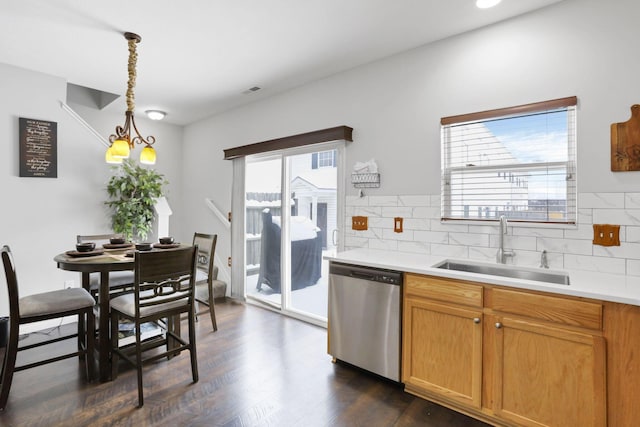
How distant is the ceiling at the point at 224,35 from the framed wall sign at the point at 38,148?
568 mm

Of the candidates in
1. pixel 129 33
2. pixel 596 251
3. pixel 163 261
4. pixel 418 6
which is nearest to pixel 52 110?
pixel 129 33

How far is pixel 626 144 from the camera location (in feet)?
6.43

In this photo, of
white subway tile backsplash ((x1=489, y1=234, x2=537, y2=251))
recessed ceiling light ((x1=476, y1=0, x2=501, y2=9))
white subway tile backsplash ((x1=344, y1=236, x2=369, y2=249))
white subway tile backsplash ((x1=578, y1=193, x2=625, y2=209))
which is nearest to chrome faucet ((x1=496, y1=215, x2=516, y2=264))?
white subway tile backsplash ((x1=489, y1=234, x2=537, y2=251))

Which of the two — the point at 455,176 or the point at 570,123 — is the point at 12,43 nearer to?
the point at 455,176

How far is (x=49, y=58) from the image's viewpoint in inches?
121

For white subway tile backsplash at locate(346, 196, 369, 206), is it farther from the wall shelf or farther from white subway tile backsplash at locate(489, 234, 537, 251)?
white subway tile backsplash at locate(489, 234, 537, 251)

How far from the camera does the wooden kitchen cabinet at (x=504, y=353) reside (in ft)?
5.37

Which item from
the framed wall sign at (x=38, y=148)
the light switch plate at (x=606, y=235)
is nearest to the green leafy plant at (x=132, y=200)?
the framed wall sign at (x=38, y=148)

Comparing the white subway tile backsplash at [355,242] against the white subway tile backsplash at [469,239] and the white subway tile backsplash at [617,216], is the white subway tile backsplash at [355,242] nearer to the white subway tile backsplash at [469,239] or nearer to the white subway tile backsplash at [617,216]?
the white subway tile backsplash at [469,239]

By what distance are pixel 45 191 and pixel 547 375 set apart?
15.2 ft

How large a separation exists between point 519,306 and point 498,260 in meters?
0.56

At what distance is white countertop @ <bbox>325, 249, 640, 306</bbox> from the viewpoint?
159 cm

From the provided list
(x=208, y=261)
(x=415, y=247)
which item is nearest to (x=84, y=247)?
(x=208, y=261)

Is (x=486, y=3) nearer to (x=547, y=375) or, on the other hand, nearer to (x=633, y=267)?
(x=633, y=267)
